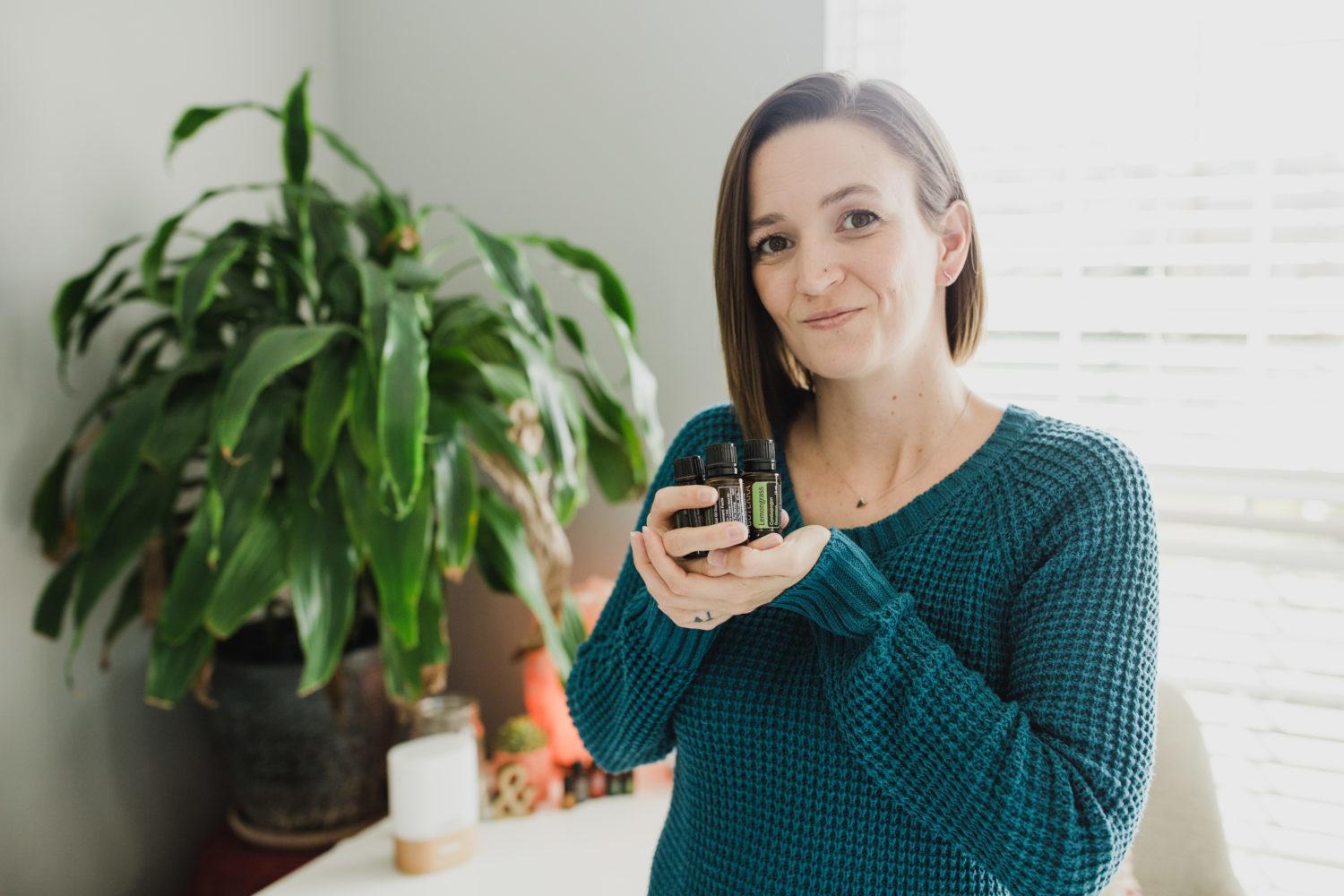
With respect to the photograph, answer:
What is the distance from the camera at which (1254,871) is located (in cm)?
154

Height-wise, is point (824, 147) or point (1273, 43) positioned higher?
point (1273, 43)

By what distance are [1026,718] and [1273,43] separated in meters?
1.21

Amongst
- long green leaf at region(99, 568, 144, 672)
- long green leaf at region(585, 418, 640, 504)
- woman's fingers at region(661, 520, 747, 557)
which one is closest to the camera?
woman's fingers at region(661, 520, 747, 557)

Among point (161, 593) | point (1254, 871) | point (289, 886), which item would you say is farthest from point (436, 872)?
point (1254, 871)

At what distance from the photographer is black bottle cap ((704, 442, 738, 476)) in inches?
30.2

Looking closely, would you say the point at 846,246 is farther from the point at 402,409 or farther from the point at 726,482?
the point at 402,409

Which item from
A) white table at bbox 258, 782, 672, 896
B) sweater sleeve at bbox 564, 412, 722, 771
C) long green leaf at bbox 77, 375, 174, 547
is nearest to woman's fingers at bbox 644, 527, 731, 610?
sweater sleeve at bbox 564, 412, 722, 771

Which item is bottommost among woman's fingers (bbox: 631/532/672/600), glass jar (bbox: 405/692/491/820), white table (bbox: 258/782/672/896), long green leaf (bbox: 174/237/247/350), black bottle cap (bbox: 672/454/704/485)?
white table (bbox: 258/782/672/896)

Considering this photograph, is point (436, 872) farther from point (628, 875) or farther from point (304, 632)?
point (304, 632)

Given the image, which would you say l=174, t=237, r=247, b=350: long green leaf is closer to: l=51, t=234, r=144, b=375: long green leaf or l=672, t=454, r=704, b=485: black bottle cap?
l=51, t=234, r=144, b=375: long green leaf

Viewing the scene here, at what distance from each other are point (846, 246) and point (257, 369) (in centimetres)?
82

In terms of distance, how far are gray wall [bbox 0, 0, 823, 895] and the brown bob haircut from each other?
743mm

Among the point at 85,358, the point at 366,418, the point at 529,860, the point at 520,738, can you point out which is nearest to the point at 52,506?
the point at 85,358

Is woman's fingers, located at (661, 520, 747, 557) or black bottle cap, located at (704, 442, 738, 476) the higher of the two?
black bottle cap, located at (704, 442, 738, 476)
